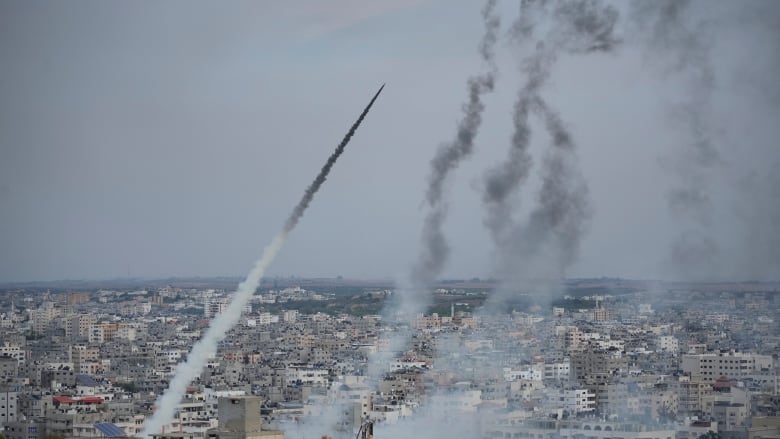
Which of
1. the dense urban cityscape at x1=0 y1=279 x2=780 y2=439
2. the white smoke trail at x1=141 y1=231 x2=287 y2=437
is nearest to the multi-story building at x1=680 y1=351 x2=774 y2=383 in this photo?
the dense urban cityscape at x1=0 y1=279 x2=780 y2=439

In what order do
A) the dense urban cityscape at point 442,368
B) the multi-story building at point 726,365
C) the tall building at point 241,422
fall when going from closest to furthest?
the tall building at point 241,422 → the dense urban cityscape at point 442,368 → the multi-story building at point 726,365

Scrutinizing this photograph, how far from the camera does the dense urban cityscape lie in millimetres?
45906

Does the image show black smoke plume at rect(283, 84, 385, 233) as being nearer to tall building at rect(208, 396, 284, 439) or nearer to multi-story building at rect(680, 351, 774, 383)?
tall building at rect(208, 396, 284, 439)

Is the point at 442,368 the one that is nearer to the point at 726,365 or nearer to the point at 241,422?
the point at 726,365

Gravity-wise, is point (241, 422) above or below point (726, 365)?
below

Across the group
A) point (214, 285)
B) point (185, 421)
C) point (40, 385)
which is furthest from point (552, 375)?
point (214, 285)

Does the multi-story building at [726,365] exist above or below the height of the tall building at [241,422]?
above

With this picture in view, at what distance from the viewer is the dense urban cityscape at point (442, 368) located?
45.9 metres

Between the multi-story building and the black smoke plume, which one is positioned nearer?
the black smoke plume

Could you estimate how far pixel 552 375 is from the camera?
2486 inches

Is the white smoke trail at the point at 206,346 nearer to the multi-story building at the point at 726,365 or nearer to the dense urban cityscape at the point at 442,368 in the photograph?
the dense urban cityscape at the point at 442,368

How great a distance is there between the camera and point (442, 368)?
63.5 m

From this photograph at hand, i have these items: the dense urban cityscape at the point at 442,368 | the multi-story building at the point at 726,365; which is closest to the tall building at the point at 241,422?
the dense urban cityscape at the point at 442,368

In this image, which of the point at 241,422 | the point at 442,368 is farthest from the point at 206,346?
the point at 442,368
